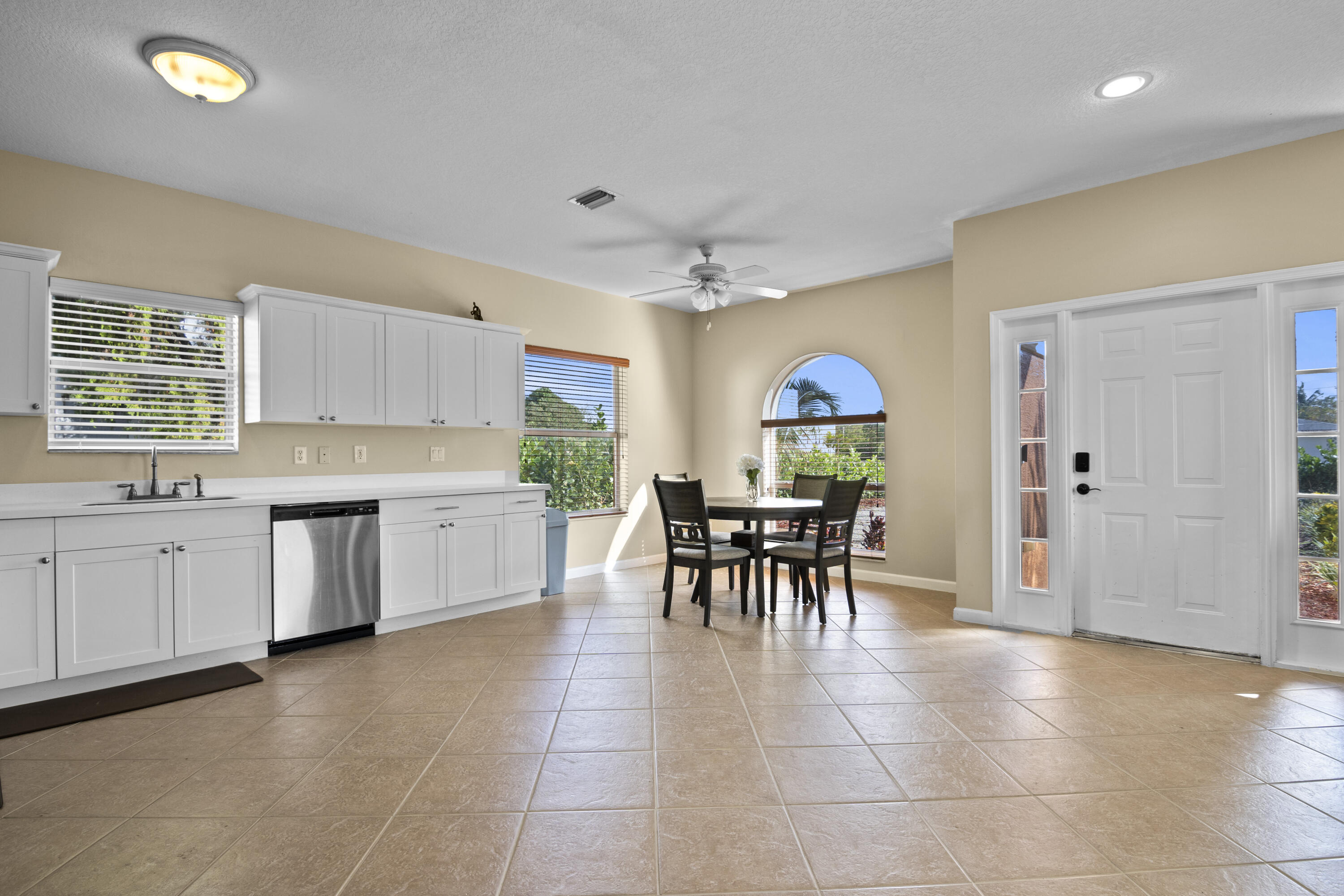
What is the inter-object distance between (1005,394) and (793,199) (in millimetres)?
1822

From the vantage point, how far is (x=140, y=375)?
12.4 feet

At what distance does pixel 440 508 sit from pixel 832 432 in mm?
3593

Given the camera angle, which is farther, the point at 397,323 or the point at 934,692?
the point at 397,323

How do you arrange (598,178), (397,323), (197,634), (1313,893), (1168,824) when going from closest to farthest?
(1313,893)
(1168,824)
(197,634)
(598,178)
(397,323)

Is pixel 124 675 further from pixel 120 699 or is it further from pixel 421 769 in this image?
pixel 421 769

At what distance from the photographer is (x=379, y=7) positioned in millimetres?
2379

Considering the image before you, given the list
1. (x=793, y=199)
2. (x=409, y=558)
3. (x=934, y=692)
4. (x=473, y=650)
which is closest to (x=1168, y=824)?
(x=934, y=692)

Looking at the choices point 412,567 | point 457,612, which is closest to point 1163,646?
point 457,612

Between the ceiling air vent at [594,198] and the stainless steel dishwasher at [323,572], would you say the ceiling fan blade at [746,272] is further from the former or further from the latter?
the stainless steel dishwasher at [323,572]

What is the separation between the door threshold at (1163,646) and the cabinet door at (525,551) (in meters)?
3.57

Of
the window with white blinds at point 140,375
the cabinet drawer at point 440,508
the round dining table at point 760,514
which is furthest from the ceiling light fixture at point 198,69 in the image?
the round dining table at point 760,514

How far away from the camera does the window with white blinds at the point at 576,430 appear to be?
5.89m

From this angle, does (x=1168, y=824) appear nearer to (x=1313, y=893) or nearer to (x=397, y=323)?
(x=1313, y=893)

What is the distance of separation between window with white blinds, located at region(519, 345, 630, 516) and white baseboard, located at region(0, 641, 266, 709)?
254cm
